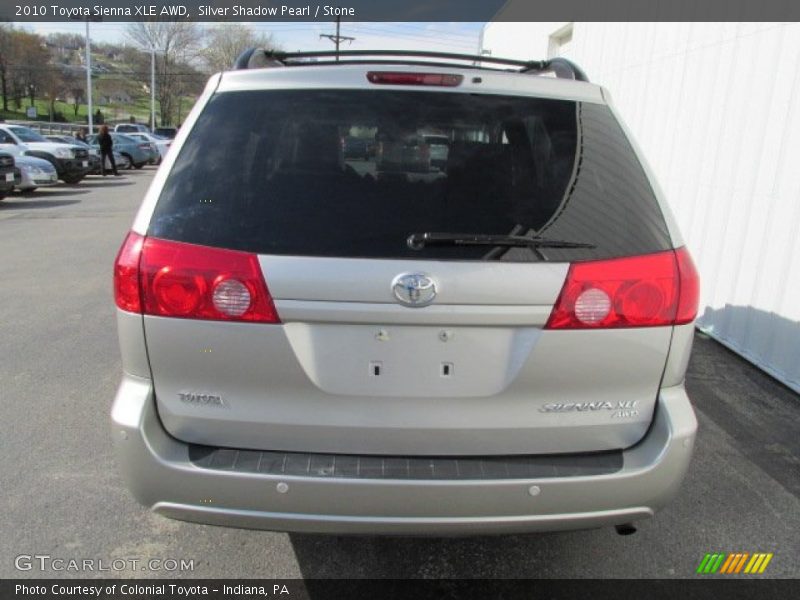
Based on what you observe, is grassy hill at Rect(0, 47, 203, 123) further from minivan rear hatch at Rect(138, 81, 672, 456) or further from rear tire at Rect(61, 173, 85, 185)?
minivan rear hatch at Rect(138, 81, 672, 456)

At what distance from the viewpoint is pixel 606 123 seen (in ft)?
7.57

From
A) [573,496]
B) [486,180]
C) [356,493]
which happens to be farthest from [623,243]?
[356,493]

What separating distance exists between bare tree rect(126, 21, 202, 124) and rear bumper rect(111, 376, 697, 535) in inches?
2564

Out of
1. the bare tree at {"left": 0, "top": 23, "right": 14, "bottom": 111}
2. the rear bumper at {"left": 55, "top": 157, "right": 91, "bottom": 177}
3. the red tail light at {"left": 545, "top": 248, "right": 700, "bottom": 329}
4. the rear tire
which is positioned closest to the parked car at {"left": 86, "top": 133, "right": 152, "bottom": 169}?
the rear bumper at {"left": 55, "top": 157, "right": 91, "bottom": 177}

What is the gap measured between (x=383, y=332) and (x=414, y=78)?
0.90m

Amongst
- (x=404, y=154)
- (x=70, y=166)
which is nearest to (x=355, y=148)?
(x=404, y=154)

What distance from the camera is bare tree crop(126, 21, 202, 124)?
6028cm

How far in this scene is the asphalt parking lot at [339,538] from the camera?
8.82ft

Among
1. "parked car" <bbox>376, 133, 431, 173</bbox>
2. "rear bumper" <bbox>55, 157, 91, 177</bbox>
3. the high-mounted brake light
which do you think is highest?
the high-mounted brake light

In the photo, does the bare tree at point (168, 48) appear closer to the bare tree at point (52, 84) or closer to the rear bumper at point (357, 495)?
the bare tree at point (52, 84)

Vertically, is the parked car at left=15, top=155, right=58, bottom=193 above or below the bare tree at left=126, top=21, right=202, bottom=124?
below

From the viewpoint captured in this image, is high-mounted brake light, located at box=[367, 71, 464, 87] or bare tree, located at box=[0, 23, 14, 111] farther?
bare tree, located at box=[0, 23, 14, 111]

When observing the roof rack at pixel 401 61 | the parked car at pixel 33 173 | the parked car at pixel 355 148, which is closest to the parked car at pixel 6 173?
the parked car at pixel 33 173

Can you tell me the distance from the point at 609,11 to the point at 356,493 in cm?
801
